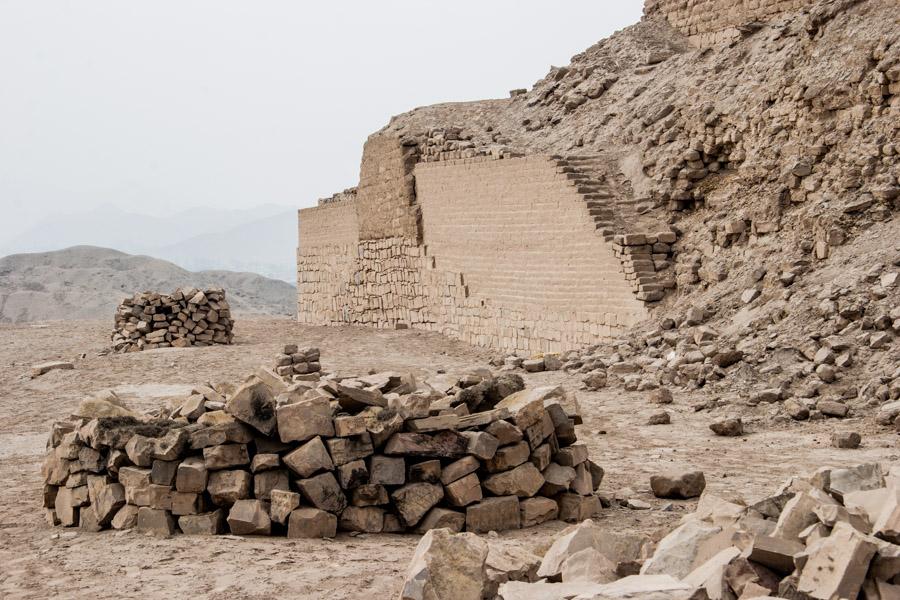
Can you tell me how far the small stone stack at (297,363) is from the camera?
1380 centimetres

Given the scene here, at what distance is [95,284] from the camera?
44.9 metres

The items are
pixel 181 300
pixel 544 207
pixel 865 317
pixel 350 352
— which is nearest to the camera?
pixel 865 317

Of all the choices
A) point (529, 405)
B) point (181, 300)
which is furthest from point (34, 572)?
point (181, 300)

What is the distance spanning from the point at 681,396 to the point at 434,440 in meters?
4.95

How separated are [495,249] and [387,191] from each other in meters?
4.52

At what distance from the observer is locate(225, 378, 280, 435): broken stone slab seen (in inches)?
244

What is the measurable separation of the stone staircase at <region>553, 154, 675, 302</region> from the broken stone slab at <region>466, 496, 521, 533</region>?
302 inches

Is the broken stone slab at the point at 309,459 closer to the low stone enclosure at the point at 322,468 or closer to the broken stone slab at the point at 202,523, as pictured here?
the low stone enclosure at the point at 322,468

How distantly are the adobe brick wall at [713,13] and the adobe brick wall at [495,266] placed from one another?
194 inches

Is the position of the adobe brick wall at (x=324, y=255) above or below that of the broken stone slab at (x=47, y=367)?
above

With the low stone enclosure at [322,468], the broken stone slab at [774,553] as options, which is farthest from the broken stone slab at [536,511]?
the broken stone slab at [774,553]

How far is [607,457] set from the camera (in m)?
8.38

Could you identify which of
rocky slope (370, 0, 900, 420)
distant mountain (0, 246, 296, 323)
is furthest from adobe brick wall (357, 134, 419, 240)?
distant mountain (0, 246, 296, 323)

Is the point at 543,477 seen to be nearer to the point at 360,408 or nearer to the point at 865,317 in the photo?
the point at 360,408
